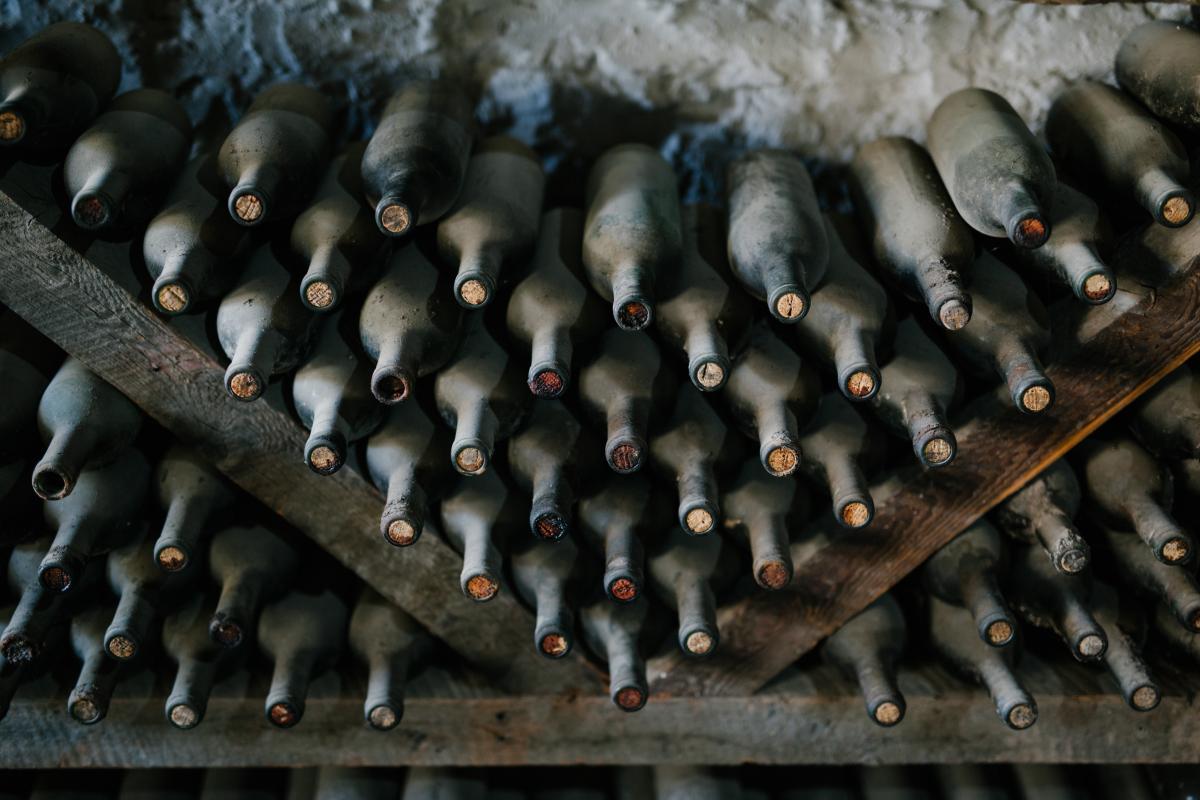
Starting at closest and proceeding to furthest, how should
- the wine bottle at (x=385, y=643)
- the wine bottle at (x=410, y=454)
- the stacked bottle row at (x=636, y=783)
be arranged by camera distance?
the wine bottle at (x=410, y=454)
the wine bottle at (x=385, y=643)
the stacked bottle row at (x=636, y=783)

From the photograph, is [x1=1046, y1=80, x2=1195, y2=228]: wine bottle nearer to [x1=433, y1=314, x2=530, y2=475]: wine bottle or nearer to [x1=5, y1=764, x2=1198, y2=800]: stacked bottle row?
[x1=433, y1=314, x2=530, y2=475]: wine bottle

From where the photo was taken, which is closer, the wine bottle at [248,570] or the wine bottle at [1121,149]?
the wine bottle at [1121,149]

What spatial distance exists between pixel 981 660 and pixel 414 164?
88cm

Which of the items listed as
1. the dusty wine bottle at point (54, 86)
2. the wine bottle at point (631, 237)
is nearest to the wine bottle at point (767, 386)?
the wine bottle at point (631, 237)

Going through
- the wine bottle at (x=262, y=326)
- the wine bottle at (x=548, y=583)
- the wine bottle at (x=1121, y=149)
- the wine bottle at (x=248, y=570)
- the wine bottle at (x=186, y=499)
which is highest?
the wine bottle at (x=1121, y=149)

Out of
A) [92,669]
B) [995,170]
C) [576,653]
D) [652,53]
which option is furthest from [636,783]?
[652,53]

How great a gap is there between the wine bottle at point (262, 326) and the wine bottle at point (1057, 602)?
90 cm

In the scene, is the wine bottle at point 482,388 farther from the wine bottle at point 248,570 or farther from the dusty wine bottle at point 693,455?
the wine bottle at point 248,570

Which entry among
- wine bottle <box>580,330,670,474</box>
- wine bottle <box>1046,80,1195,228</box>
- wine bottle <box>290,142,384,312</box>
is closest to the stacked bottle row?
wine bottle <box>580,330,670,474</box>

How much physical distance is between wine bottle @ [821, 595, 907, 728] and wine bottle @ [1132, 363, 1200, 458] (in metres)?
0.37

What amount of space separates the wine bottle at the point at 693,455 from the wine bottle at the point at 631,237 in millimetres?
164

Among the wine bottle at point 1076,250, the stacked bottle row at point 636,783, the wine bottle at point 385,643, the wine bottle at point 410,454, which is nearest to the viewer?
the wine bottle at point 1076,250

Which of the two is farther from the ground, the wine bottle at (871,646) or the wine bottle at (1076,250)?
the wine bottle at (1076,250)

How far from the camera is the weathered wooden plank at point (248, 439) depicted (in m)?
1.13
